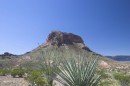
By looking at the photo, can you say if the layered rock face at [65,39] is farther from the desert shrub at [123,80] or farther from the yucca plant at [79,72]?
the yucca plant at [79,72]

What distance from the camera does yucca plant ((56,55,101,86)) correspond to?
959cm

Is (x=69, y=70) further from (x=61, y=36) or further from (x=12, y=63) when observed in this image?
(x=61, y=36)

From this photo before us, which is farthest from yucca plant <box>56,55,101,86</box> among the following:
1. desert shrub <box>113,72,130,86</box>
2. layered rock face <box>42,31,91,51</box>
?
layered rock face <box>42,31,91,51</box>

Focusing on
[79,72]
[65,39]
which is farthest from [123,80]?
[65,39]

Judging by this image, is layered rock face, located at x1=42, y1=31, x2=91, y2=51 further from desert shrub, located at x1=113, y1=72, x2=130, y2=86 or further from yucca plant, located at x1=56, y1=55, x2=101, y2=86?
yucca plant, located at x1=56, y1=55, x2=101, y2=86

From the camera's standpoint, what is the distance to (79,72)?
31.5ft

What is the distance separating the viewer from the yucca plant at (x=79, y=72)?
31.5 feet

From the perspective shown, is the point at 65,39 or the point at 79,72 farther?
the point at 65,39

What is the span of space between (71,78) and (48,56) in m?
18.9

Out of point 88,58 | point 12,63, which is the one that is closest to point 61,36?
point 12,63

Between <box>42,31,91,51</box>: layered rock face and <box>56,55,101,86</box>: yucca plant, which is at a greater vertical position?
<box>42,31,91,51</box>: layered rock face

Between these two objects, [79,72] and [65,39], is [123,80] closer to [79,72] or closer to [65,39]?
[79,72]

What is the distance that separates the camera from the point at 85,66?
9727 millimetres

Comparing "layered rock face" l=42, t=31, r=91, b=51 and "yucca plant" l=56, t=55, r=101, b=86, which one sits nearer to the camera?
"yucca plant" l=56, t=55, r=101, b=86
